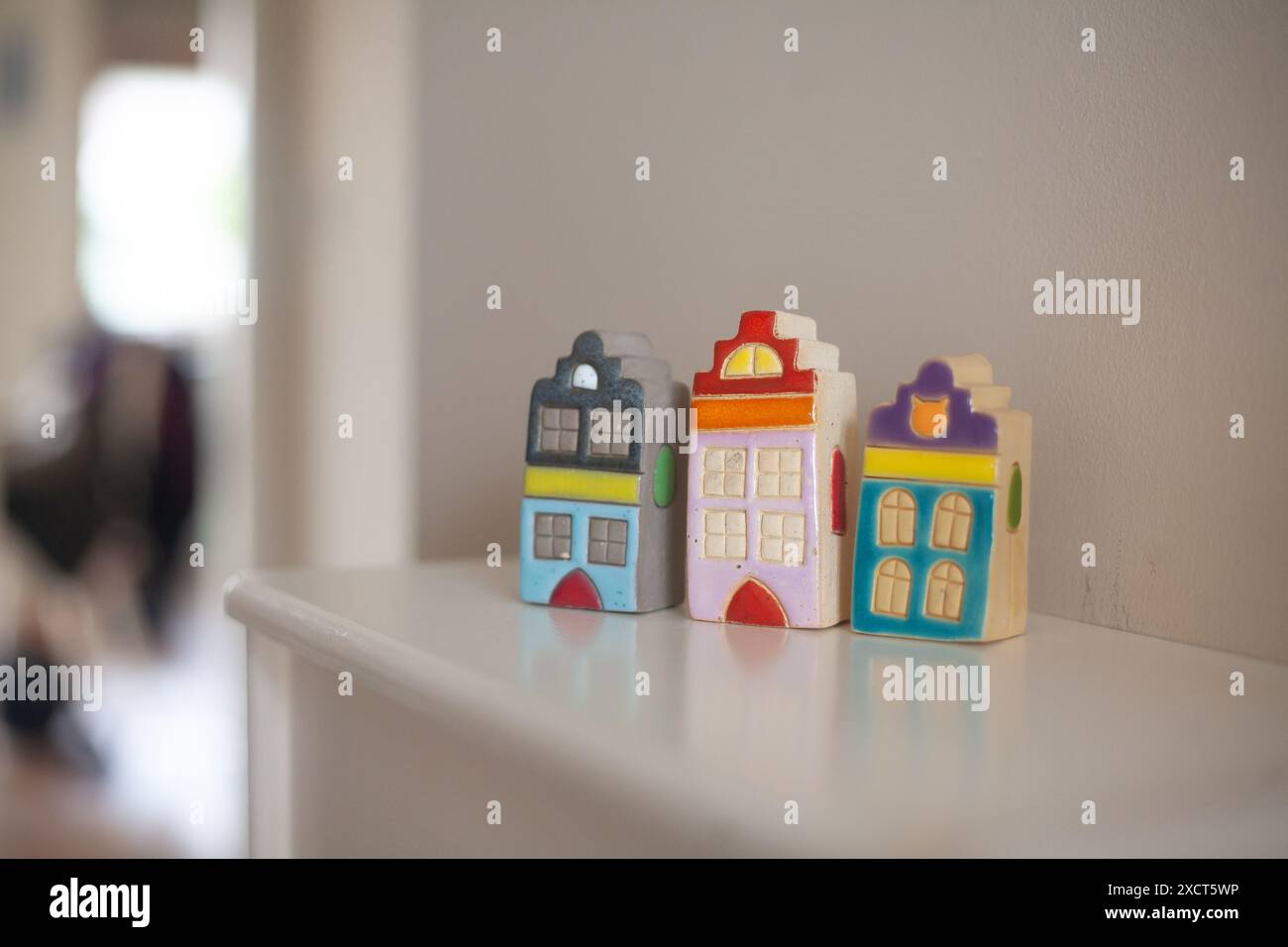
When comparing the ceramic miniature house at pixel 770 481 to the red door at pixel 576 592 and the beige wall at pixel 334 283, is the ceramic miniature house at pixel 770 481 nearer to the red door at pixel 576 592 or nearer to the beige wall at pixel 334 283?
the red door at pixel 576 592

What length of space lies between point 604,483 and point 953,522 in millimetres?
279

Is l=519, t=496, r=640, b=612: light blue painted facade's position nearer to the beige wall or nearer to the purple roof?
the purple roof

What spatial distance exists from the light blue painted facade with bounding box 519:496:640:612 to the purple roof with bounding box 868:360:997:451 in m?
0.21

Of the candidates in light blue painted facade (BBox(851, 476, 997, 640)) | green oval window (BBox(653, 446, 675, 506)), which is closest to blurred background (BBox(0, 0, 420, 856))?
green oval window (BBox(653, 446, 675, 506))

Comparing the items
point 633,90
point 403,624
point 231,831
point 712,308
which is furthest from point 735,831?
point 231,831

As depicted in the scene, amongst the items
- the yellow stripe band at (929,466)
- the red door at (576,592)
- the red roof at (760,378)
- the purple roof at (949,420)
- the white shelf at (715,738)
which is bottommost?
the white shelf at (715,738)

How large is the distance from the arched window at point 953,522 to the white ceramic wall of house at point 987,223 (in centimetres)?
17

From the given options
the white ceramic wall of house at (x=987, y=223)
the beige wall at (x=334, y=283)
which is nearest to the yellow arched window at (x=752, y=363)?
the white ceramic wall of house at (x=987, y=223)

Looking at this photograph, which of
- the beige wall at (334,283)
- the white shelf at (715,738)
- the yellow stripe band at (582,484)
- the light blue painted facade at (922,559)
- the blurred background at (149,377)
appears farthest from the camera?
the blurred background at (149,377)

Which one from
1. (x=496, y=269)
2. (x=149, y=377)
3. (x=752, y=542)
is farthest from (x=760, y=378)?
(x=149, y=377)

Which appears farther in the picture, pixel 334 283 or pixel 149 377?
pixel 149 377

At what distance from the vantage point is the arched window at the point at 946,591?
0.82m

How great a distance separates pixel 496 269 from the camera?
1631 mm

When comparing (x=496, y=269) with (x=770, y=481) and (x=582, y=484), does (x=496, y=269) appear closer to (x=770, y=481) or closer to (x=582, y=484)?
(x=582, y=484)
